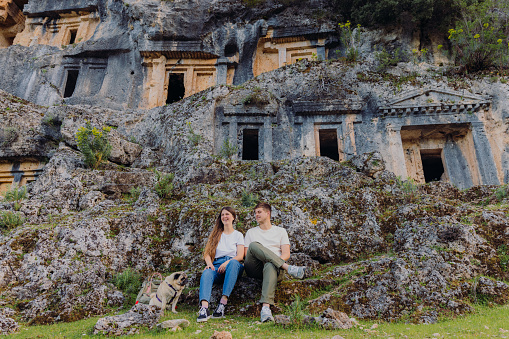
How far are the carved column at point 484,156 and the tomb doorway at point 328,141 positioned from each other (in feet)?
20.6

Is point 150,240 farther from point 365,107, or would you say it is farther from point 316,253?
point 365,107

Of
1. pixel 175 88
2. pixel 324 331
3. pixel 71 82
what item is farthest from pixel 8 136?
pixel 324 331

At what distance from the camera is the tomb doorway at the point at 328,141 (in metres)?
17.2

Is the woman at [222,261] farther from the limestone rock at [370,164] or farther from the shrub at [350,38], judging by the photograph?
the shrub at [350,38]

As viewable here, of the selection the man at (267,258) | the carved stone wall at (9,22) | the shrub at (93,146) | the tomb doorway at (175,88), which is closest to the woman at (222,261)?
the man at (267,258)

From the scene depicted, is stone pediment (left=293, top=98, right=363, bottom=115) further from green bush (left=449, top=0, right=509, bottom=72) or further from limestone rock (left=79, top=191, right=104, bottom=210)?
limestone rock (left=79, top=191, right=104, bottom=210)

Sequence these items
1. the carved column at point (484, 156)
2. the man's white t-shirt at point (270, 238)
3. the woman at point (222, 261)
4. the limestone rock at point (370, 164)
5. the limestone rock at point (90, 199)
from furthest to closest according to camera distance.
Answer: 1. the carved column at point (484, 156)
2. the limestone rock at point (370, 164)
3. the limestone rock at point (90, 199)
4. the man's white t-shirt at point (270, 238)
5. the woman at point (222, 261)

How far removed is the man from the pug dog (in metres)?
1.15

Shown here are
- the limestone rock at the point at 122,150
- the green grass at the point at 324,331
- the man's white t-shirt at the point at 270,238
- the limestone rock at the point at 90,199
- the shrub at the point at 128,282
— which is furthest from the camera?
the limestone rock at the point at 122,150

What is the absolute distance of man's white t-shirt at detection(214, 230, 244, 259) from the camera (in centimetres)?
617

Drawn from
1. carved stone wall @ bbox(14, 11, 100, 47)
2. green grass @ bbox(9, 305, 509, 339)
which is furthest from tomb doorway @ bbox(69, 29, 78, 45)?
green grass @ bbox(9, 305, 509, 339)

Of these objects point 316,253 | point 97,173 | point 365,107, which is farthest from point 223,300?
point 365,107

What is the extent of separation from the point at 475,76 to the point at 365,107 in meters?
5.67

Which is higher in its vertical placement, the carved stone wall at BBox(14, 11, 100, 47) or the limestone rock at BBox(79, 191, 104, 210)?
the carved stone wall at BBox(14, 11, 100, 47)
